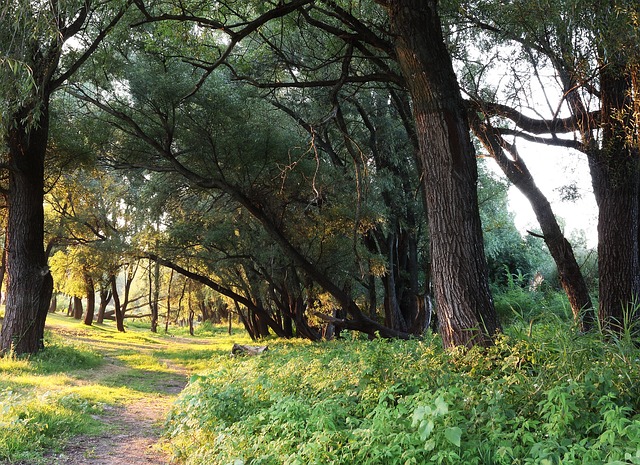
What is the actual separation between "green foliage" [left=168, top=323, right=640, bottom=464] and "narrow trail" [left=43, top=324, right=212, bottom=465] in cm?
41

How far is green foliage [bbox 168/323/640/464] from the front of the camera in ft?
10.8

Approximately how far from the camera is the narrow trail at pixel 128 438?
549 centimetres

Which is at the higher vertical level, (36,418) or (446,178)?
(446,178)

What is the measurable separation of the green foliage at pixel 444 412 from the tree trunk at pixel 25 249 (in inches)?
298

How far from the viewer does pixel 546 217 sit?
9102 mm

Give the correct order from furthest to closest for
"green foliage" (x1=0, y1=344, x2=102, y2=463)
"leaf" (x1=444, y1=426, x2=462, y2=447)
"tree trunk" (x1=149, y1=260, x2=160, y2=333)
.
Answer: "tree trunk" (x1=149, y1=260, x2=160, y2=333), "green foliage" (x1=0, y1=344, x2=102, y2=463), "leaf" (x1=444, y1=426, x2=462, y2=447)

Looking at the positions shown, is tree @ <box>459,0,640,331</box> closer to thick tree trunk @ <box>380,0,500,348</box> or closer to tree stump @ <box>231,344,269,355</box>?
thick tree trunk @ <box>380,0,500,348</box>

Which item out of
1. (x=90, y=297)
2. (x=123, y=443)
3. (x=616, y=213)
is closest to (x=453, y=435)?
(x=123, y=443)

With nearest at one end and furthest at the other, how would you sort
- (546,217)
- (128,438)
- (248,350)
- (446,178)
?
(446,178)
(128,438)
(546,217)
(248,350)

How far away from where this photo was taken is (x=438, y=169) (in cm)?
620

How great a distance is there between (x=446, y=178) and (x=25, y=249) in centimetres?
986

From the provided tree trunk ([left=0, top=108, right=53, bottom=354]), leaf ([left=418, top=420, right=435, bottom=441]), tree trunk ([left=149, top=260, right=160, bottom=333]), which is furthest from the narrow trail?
tree trunk ([left=149, top=260, right=160, bottom=333])

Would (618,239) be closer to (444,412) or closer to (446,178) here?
(446,178)

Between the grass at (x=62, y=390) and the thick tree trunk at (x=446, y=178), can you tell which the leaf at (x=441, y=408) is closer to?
the thick tree trunk at (x=446, y=178)
